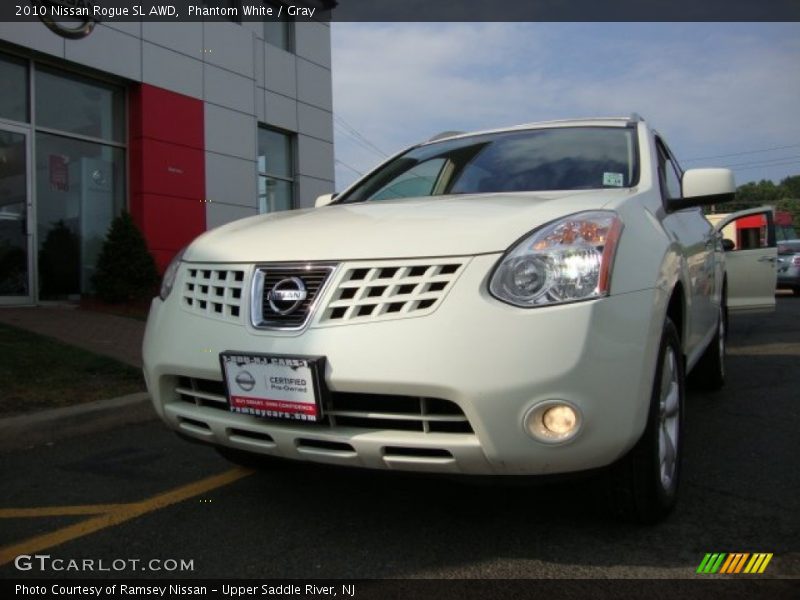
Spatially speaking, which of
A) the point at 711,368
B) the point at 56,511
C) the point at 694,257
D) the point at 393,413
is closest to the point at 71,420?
the point at 56,511

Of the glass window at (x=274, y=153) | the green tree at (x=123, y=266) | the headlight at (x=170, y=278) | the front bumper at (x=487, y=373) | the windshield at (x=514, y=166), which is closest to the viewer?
the front bumper at (x=487, y=373)

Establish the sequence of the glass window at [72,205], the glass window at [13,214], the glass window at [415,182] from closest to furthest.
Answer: the glass window at [415,182]
the glass window at [13,214]
the glass window at [72,205]

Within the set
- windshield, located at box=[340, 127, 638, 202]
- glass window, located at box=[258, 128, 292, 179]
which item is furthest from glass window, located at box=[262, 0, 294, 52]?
windshield, located at box=[340, 127, 638, 202]

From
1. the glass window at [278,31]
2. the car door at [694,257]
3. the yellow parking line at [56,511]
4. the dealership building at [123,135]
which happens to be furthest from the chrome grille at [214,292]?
the glass window at [278,31]

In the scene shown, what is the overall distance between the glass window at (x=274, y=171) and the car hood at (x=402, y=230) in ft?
34.1

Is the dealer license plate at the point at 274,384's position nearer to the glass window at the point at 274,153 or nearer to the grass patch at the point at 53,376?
the grass patch at the point at 53,376

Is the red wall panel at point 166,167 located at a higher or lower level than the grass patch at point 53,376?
higher

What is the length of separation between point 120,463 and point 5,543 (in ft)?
3.43

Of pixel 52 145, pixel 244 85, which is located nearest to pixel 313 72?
pixel 244 85

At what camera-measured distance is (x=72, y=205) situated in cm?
988

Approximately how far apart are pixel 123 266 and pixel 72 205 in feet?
4.79

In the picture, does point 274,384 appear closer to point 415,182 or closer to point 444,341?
point 444,341

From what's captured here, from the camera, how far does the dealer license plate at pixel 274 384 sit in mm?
2160

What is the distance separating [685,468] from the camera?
10.7 feet
